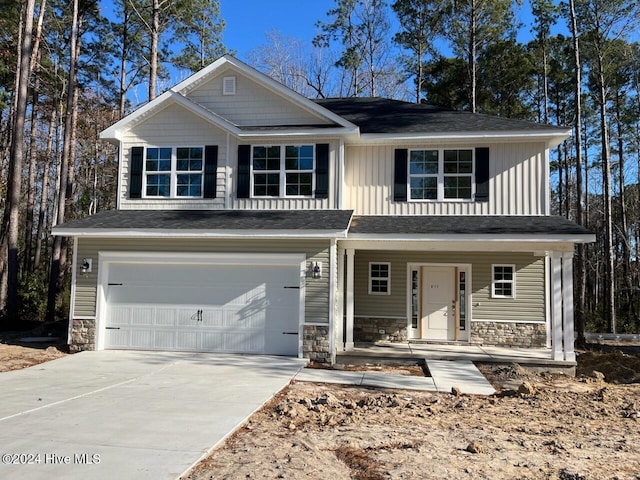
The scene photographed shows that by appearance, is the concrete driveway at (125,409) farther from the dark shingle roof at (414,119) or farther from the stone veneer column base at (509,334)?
the dark shingle roof at (414,119)

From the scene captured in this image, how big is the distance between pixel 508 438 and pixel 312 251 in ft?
19.2

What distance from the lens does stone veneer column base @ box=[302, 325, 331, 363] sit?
10250 millimetres

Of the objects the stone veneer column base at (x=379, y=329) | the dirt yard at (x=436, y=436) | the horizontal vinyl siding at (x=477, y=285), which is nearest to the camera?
the dirt yard at (x=436, y=436)

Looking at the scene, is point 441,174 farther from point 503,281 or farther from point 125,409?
point 125,409

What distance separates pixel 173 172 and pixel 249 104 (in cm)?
254

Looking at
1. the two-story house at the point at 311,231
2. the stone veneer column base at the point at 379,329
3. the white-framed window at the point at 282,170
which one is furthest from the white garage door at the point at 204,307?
the stone veneer column base at the point at 379,329

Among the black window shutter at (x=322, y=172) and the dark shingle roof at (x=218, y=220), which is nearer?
the dark shingle roof at (x=218, y=220)

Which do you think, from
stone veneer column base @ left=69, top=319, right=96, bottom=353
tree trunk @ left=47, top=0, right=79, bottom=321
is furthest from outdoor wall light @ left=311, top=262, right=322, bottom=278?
tree trunk @ left=47, top=0, right=79, bottom=321

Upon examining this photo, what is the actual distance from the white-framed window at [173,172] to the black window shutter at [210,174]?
0.15m

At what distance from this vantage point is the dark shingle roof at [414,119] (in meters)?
12.2

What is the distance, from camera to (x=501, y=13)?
2077 centimetres

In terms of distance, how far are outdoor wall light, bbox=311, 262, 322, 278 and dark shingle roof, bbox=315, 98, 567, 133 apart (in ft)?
13.3

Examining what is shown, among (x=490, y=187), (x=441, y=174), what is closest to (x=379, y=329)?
(x=441, y=174)

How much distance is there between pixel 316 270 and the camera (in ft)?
34.1
